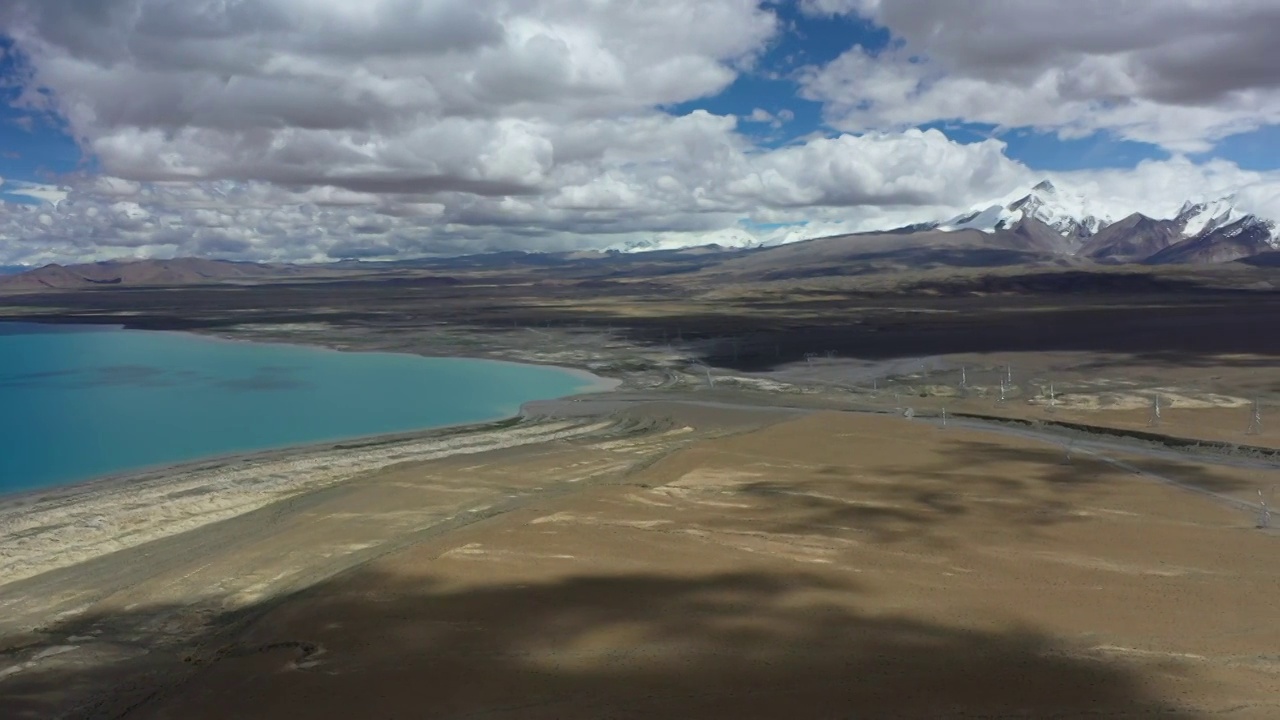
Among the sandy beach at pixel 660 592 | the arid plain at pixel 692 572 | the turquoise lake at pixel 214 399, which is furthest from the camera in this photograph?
the turquoise lake at pixel 214 399

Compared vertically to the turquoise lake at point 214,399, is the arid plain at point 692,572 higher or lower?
lower

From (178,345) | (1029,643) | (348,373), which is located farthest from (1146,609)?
(178,345)

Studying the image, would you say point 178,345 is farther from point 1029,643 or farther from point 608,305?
point 1029,643

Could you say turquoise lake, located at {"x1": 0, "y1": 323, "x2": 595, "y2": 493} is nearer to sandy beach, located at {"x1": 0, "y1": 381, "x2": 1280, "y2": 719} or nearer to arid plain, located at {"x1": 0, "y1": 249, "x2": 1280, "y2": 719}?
arid plain, located at {"x1": 0, "y1": 249, "x2": 1280, "y2": 719}

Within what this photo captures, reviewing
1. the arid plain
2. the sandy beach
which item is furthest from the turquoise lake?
the sandy beach

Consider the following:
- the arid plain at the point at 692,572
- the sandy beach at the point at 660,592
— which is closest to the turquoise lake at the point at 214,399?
the arid plain at the point at 692,572

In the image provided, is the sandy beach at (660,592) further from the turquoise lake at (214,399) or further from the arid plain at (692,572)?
the turquoise lake at (214,399)
